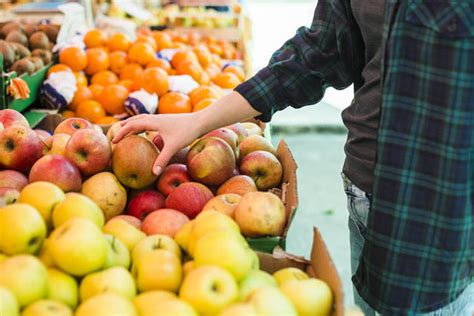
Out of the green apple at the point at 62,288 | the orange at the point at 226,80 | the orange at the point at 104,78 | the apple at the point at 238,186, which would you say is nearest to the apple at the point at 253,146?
the apple at the point at 238,186

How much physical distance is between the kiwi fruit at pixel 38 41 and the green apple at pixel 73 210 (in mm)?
2454

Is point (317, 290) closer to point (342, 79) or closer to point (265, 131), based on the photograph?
point (342, 79)

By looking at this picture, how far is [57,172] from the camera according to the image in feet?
4.90

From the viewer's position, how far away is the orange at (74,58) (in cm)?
321

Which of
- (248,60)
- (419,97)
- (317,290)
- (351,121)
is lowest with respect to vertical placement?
(248,60)

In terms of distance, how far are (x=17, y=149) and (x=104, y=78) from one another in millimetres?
1597

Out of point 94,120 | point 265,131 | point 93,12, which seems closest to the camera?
point 265,131

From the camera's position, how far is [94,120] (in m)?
2.84

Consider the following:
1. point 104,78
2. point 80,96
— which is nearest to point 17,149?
point 80,96

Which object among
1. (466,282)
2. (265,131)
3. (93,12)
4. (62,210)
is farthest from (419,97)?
(93,12)

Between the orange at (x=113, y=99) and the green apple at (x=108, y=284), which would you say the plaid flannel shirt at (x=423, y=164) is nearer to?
the green apple at (x=108, y=284)

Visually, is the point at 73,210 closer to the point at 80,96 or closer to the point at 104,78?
the point at 80,96

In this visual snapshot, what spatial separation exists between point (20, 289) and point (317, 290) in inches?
21.1

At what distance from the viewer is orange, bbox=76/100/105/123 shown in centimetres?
284
